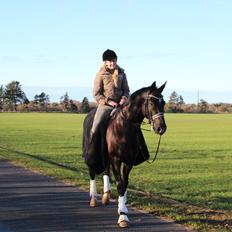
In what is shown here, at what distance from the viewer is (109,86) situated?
9898 millimetres

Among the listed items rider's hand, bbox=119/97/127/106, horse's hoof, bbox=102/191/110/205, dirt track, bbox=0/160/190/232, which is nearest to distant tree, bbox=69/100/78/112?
dirt track, bbox=0/160/190/232

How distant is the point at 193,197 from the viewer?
13586mm

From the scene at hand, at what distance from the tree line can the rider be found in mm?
135274

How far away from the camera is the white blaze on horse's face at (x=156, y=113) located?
8469mm

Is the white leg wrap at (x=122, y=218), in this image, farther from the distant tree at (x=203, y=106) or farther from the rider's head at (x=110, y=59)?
the distant tree at (x=203, y=106)

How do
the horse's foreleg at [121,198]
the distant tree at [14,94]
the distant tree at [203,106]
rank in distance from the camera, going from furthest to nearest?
the distant tree at [14,94], the distant tree at [203,106], the horse's foreleg at [121,198]

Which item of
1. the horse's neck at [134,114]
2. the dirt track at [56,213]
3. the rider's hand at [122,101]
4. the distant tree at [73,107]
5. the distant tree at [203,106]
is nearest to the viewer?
the dirt track at [56,213]

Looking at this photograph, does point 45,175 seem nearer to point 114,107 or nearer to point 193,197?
point 193,197

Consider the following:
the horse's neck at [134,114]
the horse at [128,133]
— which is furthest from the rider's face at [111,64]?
the horse's neck at [134,114]

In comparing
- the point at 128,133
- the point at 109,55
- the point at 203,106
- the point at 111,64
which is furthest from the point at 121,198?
the point at 203,106

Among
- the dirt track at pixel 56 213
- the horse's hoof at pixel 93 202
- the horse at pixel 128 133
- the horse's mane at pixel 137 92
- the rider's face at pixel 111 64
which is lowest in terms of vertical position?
the dirt track at pixel 56 213

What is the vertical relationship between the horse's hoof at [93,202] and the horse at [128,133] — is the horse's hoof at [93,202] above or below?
below

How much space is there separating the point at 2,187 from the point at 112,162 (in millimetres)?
4523

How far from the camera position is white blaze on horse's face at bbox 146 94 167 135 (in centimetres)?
847
